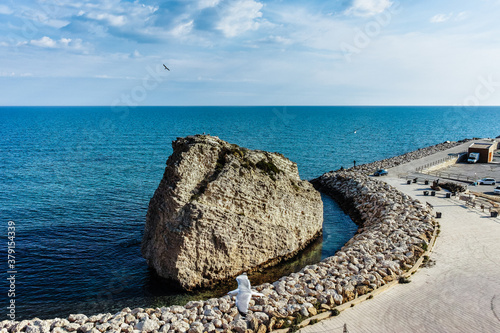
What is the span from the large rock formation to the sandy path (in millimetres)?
8130

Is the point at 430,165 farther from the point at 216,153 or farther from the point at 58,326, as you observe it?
the point at 58,326

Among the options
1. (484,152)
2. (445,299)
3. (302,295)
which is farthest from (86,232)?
(484,152)

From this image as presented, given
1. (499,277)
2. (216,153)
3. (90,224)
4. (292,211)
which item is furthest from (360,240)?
(90,224)

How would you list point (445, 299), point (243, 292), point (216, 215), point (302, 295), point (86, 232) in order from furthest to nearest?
point (86, 232), point (216, 215), point (302, 295), point (445, 299), point (243, 292)

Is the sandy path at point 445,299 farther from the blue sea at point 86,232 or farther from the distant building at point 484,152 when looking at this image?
the distant building at point 484,152

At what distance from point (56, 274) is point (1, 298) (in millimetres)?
3238

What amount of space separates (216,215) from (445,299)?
13105 millimetres

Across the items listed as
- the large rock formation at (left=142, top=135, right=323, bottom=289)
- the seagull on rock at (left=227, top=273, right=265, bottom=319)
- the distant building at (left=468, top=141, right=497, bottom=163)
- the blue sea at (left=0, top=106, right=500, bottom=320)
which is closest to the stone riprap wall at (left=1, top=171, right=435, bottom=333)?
the seagull on rock at (left=227, top=273, right=265, bottom=319)

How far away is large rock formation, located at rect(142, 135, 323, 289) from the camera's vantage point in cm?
2103

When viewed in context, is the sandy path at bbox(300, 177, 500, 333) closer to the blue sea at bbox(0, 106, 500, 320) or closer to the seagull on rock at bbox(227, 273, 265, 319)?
the seagull on rock at bbox(227, 273, 265, 319)

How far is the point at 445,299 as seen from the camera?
17.8 m

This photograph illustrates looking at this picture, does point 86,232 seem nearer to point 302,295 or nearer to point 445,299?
point 302,295

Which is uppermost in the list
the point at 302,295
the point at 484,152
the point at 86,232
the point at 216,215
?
the point at 484,152

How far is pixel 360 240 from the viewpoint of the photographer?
1019 inches
